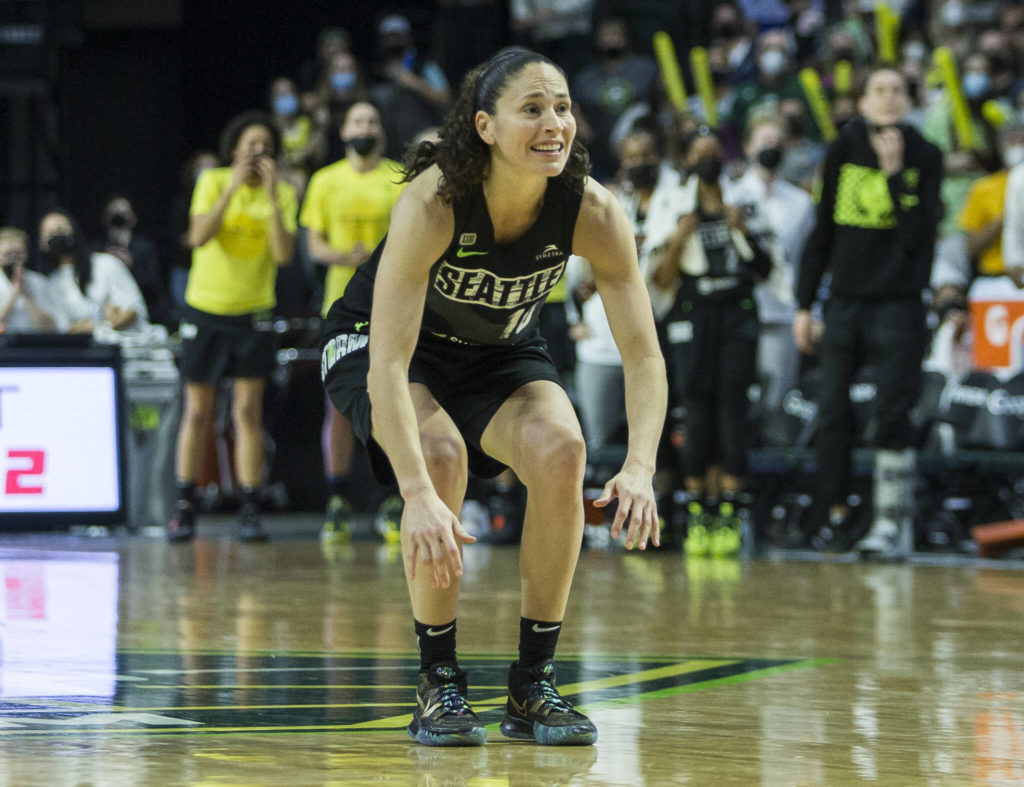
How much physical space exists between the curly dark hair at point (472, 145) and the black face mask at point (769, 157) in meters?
5.63

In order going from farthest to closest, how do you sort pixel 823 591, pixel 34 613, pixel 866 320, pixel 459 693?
pixel 866 320 → pixel 823 591 → pixel 34 613 → pixel 459 693

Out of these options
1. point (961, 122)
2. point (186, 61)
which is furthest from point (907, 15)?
point (186, 61)

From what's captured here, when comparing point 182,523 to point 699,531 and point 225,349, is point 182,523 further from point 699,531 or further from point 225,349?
point 699,531

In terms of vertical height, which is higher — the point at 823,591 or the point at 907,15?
the point at 907,15

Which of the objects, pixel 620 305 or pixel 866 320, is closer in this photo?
pixel 620 305

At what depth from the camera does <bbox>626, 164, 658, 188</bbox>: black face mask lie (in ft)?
26.2

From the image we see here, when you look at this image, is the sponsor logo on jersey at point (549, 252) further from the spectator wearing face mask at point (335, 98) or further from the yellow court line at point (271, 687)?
the spectator wearing face mask at point (335, 98)

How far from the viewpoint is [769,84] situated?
11703 mm

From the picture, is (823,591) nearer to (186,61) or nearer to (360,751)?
(360,751)

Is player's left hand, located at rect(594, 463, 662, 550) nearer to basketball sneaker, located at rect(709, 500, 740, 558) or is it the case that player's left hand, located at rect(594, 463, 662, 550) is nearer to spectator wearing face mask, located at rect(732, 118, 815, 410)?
basketball sneaker, located at rect(709, 500, 740, 558)

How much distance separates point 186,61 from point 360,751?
1306cm

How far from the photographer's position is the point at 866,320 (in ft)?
24.8

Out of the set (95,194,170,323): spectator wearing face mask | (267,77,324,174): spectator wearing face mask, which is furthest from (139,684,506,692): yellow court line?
(267,77,324,174): spectator wearing face mask

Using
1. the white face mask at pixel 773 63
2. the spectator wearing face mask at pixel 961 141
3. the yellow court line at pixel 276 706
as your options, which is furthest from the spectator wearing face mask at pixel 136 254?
the yellow court line at pixel 276 706
